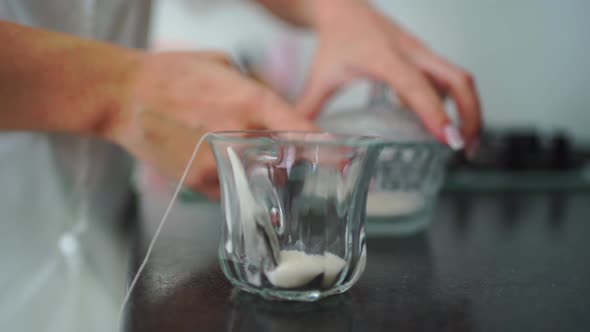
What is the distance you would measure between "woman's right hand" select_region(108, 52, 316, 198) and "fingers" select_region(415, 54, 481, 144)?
35 centimetres

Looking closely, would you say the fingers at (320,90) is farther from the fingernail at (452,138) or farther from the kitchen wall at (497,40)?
the kitchen wall at (497,40)

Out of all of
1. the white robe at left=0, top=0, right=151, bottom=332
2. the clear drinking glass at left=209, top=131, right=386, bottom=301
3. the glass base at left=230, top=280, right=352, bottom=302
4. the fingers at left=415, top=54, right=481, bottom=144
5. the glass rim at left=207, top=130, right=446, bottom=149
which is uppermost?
the fingers at left=415, top=54, right=481, bottom=144

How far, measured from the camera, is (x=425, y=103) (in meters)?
0.61

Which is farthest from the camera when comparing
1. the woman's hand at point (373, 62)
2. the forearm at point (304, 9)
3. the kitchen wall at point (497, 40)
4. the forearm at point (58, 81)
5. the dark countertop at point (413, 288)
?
the kitchen wall at point (497, 40)

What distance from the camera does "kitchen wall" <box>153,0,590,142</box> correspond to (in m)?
1.44

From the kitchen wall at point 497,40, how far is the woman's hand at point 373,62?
2.31 feet

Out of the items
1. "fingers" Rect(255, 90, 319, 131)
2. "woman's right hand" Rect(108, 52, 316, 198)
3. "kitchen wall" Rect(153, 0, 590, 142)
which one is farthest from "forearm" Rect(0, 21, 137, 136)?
"kitchen wall" Rect(153, 0, 590, 142)

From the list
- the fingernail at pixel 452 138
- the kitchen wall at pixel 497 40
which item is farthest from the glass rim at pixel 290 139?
the kitchen wall at pixel 497 40

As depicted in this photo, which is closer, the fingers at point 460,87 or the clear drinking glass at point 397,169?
the clear drinking glass at point 397,169

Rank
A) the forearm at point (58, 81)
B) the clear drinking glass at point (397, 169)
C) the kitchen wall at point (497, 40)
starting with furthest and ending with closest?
1. the kitchen wall at point (497, 40)
2. the clear drinking glass at point (397, 169)
3. the forearm at point (58, 81)

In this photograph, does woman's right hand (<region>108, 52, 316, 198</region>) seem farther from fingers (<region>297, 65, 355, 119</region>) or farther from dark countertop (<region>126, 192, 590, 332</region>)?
fingers (<region>297, 65, 355, 119</region>)

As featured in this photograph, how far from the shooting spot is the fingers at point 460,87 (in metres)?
0.71

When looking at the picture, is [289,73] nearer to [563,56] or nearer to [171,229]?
[563,56]

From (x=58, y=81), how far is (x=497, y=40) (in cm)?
132
